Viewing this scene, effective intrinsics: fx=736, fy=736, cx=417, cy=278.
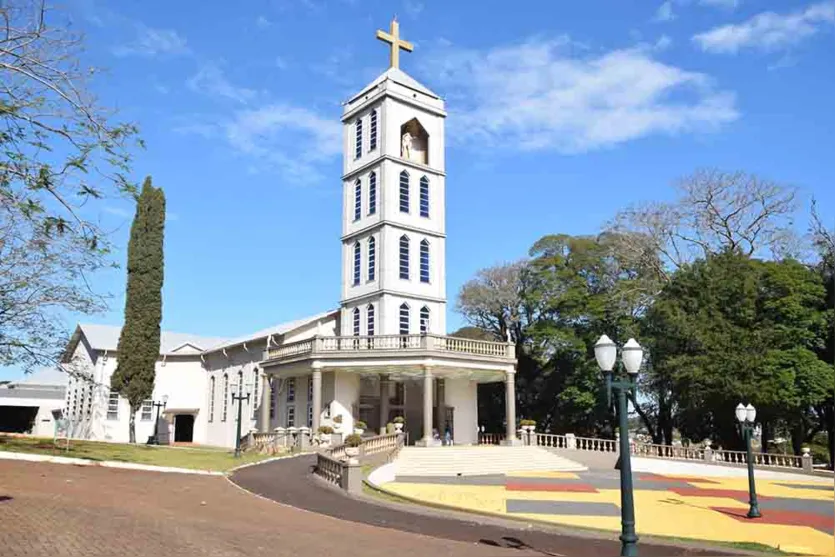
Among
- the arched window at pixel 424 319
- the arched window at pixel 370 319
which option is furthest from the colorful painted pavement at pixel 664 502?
the arched window at pixel 370 319

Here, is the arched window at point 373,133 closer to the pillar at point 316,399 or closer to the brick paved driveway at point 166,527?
the pillar at point 316,399

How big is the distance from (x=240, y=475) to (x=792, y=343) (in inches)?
1050

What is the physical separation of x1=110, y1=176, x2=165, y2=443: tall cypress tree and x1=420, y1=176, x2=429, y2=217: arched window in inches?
578

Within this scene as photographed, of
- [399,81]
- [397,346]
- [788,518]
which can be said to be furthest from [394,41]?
[788,518]

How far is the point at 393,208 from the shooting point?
133 feet

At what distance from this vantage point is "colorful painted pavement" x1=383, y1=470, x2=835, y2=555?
1558cm

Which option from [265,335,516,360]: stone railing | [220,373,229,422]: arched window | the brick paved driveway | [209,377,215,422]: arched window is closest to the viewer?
the brick paved driveway

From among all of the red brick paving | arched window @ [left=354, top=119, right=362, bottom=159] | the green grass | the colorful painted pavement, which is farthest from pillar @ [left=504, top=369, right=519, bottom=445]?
the red brick paving

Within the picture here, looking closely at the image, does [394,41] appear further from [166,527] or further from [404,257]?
[166,527]

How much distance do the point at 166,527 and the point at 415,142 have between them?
34.5 m

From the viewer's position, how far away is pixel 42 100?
39.4ft

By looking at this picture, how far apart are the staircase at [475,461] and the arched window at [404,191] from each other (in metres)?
14.6

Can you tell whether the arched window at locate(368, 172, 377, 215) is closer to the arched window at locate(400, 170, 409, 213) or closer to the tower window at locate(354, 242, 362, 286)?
the arched window at locate(400, 170, 409, 213)

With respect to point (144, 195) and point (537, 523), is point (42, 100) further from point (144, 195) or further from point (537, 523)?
point (144, 195)
